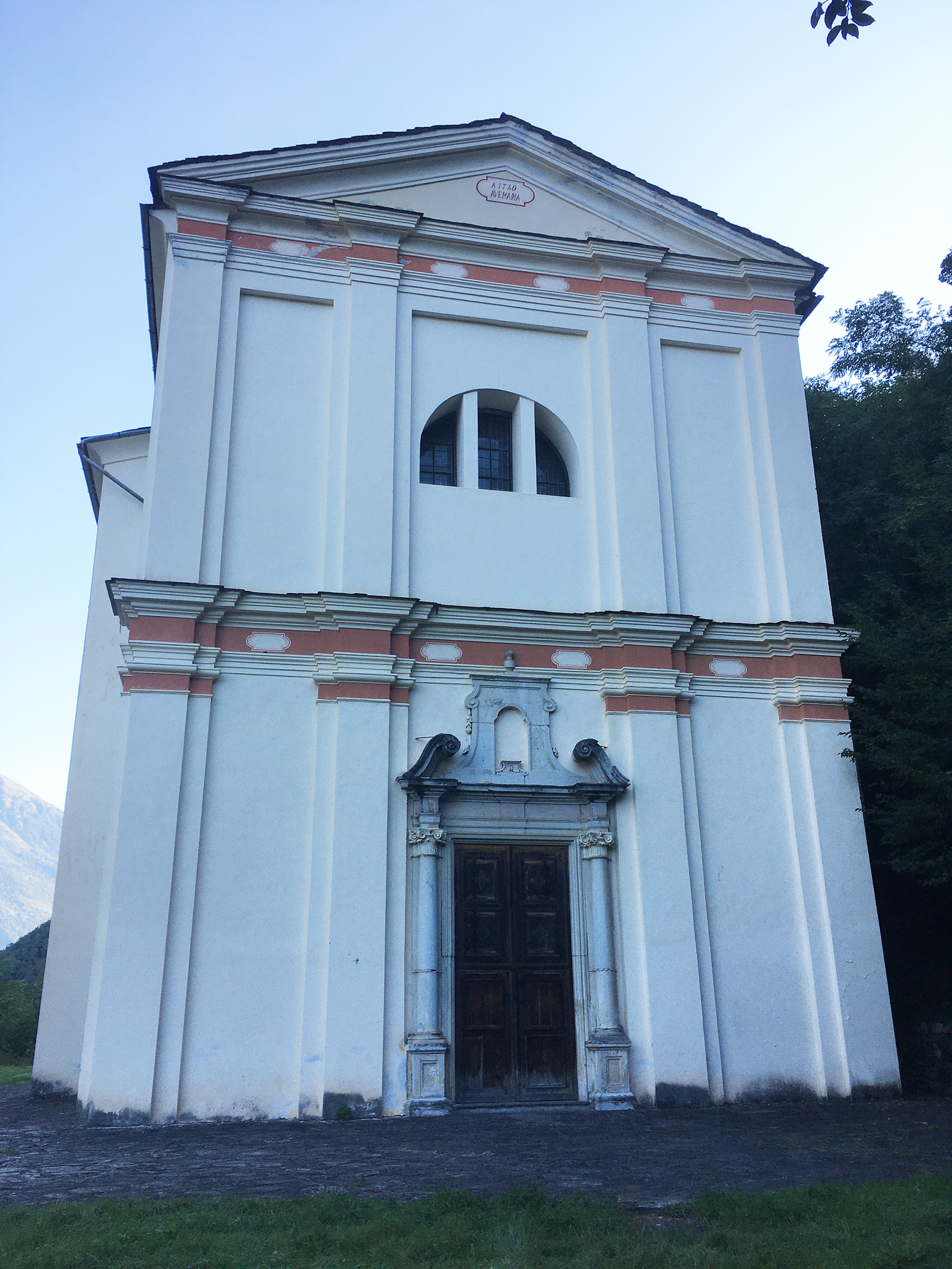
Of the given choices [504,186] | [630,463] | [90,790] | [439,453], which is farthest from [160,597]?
[504,186]

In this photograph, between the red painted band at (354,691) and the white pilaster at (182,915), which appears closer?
the white pilaster at (182,915)

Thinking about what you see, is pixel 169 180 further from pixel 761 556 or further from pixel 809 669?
pixel 809 669

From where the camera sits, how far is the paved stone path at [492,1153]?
20.3ft

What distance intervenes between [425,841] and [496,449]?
5.05 meters

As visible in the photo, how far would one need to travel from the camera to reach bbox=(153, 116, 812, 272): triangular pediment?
12562 mm

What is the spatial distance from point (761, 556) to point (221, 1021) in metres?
7.94

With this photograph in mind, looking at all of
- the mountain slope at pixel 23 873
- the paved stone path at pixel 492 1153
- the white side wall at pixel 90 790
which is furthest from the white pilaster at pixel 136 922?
the mountain slope at pixel 23 873

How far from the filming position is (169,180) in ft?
39.0

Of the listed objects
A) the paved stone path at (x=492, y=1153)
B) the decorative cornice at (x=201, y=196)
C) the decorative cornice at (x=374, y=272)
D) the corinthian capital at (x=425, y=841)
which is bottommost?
the paved stone path at (x=492, y=1153)

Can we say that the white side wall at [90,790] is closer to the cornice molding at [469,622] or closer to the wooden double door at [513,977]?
the cornice molding at [469,622]

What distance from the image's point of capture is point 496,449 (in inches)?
500

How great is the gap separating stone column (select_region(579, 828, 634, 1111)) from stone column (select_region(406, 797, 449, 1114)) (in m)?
1.48

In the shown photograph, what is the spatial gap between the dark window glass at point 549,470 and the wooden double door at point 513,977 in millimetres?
4434

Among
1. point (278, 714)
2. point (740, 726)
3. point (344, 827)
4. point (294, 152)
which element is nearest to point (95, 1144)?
point (344, 827)
